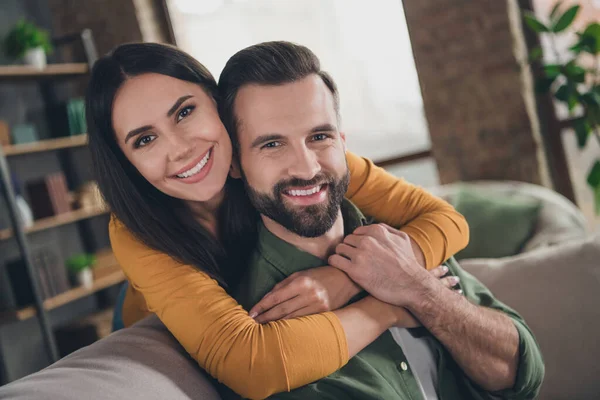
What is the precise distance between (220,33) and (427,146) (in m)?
1.92

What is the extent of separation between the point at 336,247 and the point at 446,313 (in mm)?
285

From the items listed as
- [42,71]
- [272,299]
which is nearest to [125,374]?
[272,299]

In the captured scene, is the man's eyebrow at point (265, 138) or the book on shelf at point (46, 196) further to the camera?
the book on shelf at point (46, 196)

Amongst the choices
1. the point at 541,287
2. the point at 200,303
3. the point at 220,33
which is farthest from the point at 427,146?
the point at 200,303

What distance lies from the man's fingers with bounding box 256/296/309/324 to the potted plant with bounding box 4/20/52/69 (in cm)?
321

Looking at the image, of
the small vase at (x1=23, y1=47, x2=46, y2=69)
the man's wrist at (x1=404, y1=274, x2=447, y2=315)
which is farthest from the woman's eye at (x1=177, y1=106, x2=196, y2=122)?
the small vase at (x1=23, y1=47, x2=46, y2=69)

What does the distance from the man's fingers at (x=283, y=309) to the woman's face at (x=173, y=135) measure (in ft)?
1.05

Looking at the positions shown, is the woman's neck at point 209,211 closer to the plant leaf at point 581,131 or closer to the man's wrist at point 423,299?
the man's wrist at point 423,299

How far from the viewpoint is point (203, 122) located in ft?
3.98

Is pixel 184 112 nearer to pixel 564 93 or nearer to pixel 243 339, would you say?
pixel 243 339

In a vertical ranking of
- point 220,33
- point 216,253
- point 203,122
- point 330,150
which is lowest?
point 216,253

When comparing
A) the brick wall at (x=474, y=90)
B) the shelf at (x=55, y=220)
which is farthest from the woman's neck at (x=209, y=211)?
the brick wall at (x=474, y=90)

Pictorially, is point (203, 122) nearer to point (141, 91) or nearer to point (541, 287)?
point (141, 91)

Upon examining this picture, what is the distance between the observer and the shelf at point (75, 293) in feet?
10.5
